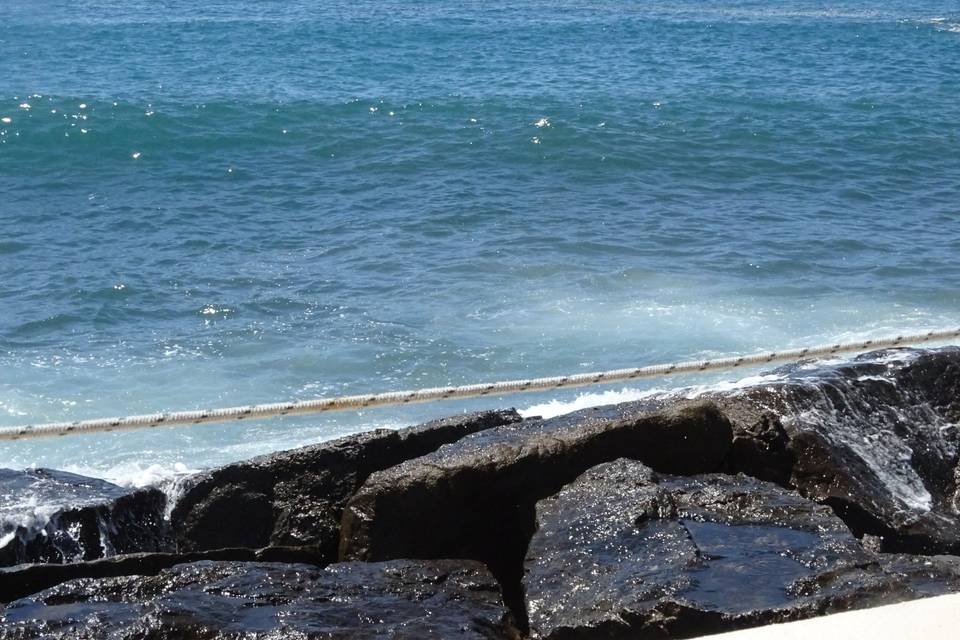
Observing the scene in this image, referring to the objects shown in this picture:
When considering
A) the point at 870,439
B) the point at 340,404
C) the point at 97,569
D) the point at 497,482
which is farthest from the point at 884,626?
the point at 340,404

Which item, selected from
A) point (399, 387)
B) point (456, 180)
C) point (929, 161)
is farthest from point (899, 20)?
point (399, 387)

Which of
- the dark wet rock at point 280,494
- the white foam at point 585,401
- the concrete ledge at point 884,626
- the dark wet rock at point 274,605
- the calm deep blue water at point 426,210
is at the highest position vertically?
the concrete ledge at point 884,626

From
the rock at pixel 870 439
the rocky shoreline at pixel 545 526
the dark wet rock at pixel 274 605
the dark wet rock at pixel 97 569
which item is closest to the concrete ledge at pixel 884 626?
the rocky shoreline at pixel 545 526

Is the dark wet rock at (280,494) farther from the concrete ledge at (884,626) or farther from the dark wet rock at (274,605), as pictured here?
the concrete ledge at (884,626)

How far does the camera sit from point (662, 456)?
4.79 metres

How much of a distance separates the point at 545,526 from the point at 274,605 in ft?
3.09

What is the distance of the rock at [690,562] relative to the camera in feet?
11.5

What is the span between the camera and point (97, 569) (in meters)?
4.23

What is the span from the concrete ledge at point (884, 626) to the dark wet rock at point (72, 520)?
9.69 feet

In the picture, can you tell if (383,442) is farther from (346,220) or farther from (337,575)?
(346,220)

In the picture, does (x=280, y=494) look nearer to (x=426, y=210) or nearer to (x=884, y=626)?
(x=884, y=626)

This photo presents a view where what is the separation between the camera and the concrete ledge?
2.41m

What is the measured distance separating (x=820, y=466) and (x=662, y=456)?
0.65m

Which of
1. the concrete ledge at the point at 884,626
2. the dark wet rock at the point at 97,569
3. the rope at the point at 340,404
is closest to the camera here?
the concrete ledge at the point at 884,626
